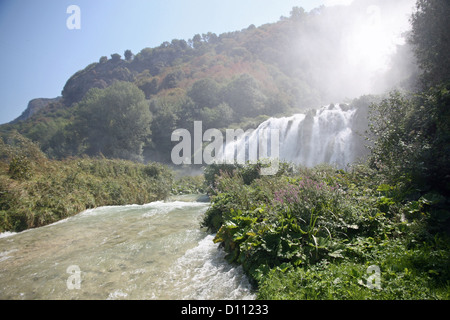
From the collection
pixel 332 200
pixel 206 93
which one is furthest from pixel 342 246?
pixel 206 93

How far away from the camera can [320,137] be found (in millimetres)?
21594

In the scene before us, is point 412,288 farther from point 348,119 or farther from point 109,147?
point 109,147

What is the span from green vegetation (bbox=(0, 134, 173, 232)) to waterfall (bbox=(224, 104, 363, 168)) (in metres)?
13.0

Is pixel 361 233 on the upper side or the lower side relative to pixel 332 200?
lower

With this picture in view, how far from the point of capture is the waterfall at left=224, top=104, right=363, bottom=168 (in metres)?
19.9

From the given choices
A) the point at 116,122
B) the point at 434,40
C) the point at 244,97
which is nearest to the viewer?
the point at 434,40

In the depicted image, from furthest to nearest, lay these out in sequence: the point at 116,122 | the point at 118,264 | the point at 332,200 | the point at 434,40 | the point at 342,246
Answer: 1. the point at 116,122
2. the point at 434,40
3. the point at 118,264
4. the point at 332,200
5. the point at 342,246

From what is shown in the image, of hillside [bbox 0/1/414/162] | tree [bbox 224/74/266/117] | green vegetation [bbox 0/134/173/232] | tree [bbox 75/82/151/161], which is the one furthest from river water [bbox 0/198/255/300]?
tree [bbox 224/74/266/117]

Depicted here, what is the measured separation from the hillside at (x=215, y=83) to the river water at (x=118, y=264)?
26565 millimetres

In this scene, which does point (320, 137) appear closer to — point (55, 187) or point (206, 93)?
point (55, 187)

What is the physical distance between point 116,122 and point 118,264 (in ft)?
112

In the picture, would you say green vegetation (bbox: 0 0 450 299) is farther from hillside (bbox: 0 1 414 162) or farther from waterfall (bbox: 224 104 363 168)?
hillside (bbox: 0 1 414 162)

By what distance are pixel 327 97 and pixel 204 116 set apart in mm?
32044

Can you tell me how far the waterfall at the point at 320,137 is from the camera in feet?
65.4
